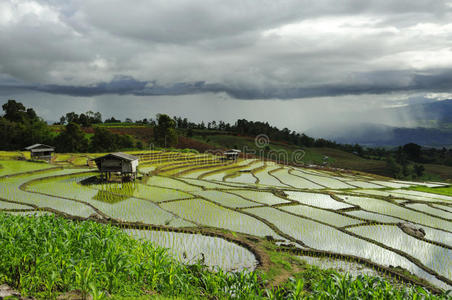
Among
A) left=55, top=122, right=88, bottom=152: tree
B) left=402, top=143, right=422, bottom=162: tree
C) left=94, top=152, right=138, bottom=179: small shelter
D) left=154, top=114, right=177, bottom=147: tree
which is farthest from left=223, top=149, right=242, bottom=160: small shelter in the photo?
left=402, top=143, right=422, bottom=162: tree

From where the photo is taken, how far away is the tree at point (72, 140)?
1700 inches

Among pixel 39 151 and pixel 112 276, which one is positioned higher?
pixel 39 151

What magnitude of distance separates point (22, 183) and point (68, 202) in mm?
6961

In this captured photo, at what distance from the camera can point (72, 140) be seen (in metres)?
43.2

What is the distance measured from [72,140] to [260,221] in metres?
40.0

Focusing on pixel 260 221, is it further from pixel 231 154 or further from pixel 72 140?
pixel 72 140

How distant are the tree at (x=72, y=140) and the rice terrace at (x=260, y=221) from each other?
70.8 feet

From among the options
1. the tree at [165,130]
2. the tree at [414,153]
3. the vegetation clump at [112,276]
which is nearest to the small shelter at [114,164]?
the vegetation clump at [112,276]

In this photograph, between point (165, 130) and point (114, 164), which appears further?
point (165, 130)

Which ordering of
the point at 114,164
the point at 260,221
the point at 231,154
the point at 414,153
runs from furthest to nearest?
1. the point at 414,153
2. the point at 231,154
3. the point at 114,164
4. the point at 260,221

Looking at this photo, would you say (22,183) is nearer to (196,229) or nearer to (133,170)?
(133,170)

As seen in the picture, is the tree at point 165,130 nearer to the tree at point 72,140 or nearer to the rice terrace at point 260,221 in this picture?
the tree at point 72,140

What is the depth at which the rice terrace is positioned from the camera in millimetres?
8570

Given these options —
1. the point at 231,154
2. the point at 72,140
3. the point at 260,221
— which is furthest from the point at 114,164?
the point at 72,140
